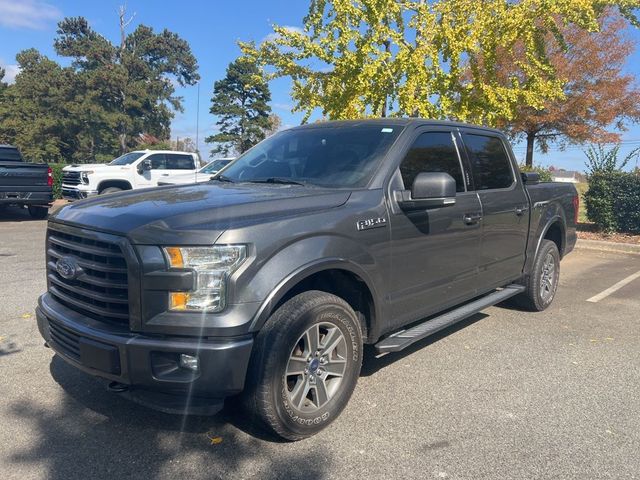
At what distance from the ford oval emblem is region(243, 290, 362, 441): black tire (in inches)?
45.8

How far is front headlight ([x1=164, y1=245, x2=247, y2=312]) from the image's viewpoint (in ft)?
8.64

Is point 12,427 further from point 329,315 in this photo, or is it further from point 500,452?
point 500,452

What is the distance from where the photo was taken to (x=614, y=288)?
7.40 metres

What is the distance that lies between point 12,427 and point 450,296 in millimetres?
3199

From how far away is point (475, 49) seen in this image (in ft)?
31.8

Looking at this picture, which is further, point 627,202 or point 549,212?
point 627,202

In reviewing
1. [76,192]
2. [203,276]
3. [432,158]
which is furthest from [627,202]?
[76,192]

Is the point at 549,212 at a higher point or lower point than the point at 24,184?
higher

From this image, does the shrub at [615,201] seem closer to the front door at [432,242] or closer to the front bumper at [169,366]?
the front door at [432,242]

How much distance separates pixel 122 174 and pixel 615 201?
1330 cm

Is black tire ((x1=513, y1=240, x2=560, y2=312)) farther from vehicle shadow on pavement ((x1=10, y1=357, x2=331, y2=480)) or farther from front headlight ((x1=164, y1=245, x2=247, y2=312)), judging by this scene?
front headlight ((x1=164, y1=245, x2=247, y2=312))

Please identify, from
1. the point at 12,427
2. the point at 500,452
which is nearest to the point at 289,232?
the point at 500,452

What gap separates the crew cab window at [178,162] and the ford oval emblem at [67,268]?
1444 cm

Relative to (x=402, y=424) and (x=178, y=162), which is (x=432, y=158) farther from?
(x=178, y=162)
